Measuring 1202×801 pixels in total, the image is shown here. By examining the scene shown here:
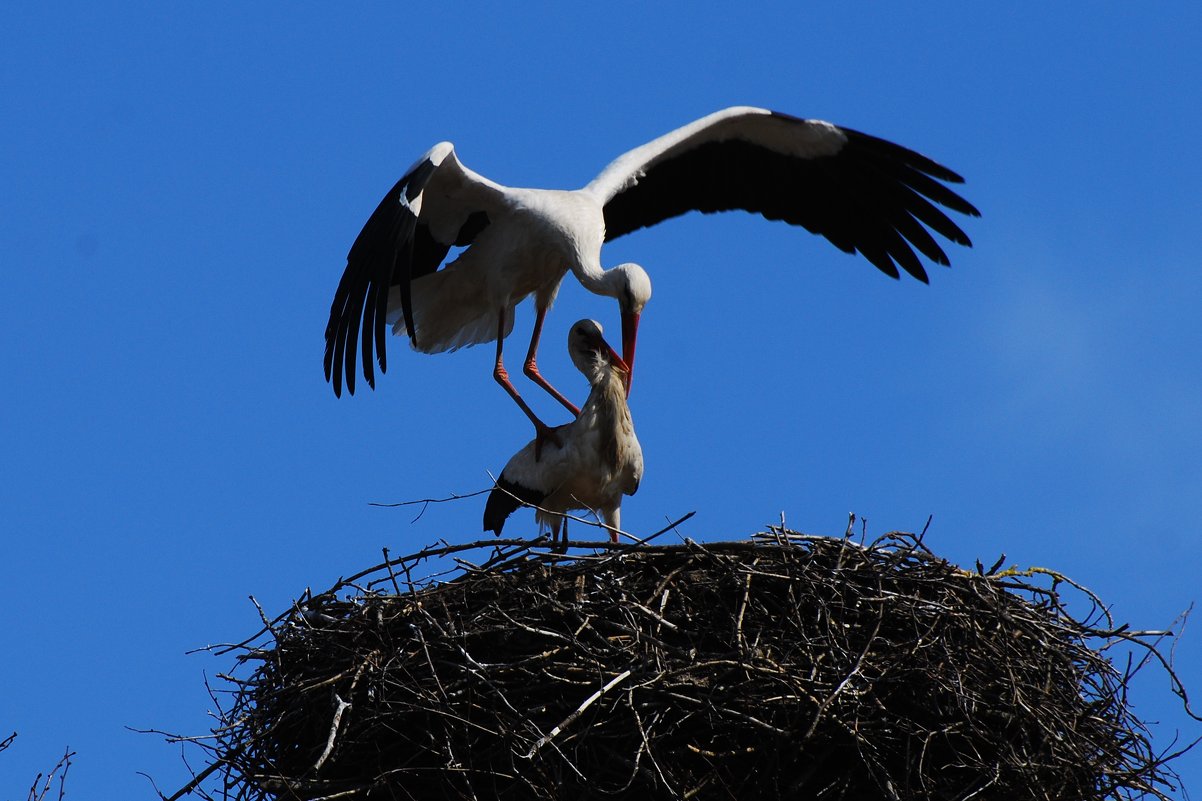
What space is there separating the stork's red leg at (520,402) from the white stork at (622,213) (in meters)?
0.01

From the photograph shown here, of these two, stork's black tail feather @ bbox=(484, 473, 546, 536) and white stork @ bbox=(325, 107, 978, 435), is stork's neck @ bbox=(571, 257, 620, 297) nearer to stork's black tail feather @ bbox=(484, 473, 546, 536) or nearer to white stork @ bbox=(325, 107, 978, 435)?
white stork @ bbox=(325, 107, 978, 435)

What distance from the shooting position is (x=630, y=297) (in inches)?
311

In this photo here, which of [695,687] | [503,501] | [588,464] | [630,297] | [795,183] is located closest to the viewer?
[695,687]

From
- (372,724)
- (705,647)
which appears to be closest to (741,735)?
(705,647)

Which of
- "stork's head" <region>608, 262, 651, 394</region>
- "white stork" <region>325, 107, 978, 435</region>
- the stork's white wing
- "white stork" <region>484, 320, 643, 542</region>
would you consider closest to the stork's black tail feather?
"white stork" <region>484, 320, 643, 542</region>

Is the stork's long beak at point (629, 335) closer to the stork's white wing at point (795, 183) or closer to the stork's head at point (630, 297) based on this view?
the stork's head at point (630, 297)

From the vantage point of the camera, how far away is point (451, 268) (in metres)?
8.84

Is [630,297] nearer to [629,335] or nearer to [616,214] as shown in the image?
[629,335]

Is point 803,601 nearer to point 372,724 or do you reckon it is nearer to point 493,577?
point 493,577

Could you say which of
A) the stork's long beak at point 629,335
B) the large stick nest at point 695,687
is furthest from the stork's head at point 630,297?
the large stick nest at point 695,687

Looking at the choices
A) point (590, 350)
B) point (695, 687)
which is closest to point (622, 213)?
point (590, 350)

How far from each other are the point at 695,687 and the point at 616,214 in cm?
468

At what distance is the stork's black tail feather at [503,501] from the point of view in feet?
23.3

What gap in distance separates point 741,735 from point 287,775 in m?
1.58
